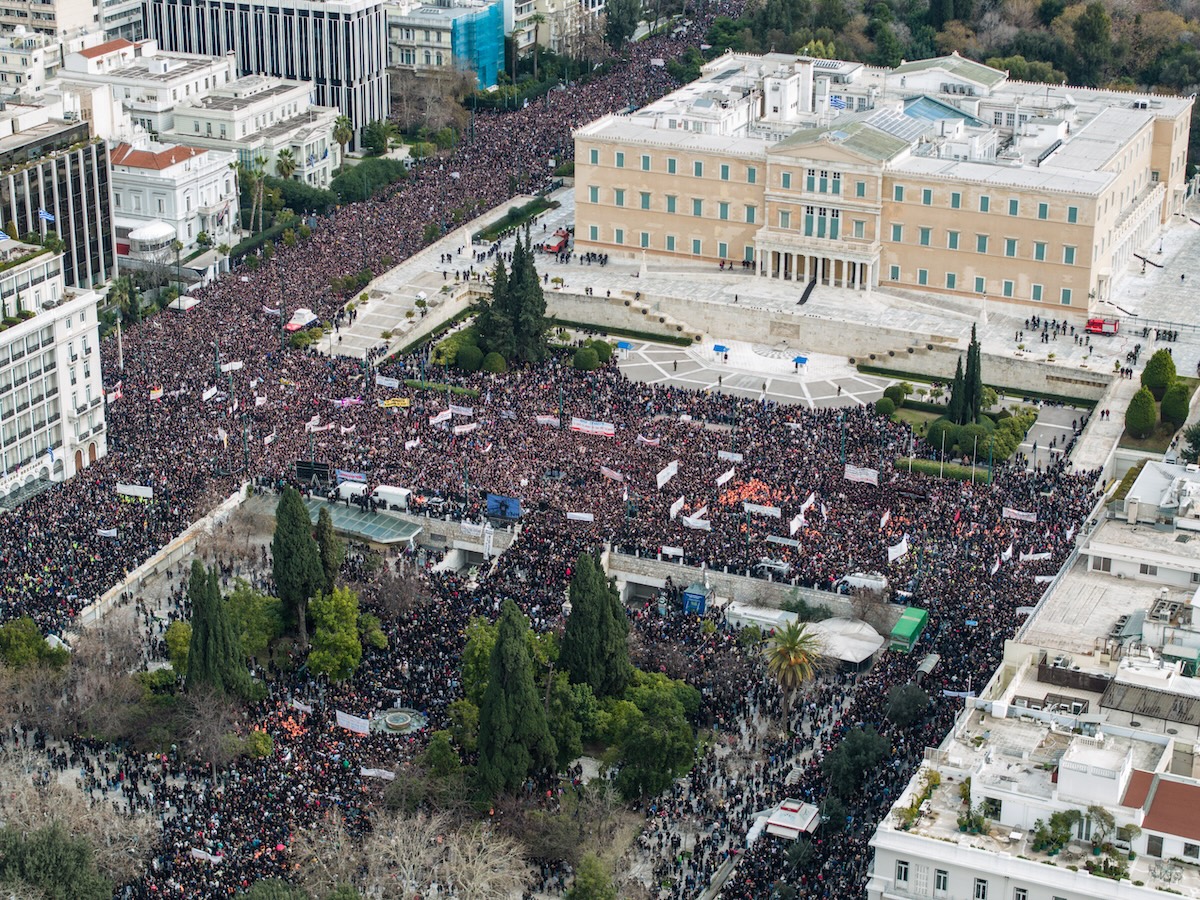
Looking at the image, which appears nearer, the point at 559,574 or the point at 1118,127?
the point at 559,574

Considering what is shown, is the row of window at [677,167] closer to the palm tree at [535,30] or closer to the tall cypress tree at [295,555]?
the palm tree at [535,30]

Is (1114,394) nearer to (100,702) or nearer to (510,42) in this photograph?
(100,702)

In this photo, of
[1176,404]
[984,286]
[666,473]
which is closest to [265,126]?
[984,286]

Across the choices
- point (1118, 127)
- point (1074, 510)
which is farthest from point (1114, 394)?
point (1118, 127)

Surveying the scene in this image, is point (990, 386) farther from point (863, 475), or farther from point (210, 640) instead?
point (210, 640)

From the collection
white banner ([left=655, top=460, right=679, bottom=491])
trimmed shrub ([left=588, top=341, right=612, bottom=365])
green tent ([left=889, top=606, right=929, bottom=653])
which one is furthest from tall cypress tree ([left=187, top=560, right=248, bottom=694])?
A: trimmed shrub ([left=588, top=341, right=612, bottom=365])

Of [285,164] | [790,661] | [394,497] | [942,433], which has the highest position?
[285,164]

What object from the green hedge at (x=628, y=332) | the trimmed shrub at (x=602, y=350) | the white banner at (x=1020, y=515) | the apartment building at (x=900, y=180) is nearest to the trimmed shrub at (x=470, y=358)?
the trimmed shrub at (x=602, y=350)

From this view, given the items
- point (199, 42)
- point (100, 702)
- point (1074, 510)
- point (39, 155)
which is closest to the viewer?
point (100, 702)
